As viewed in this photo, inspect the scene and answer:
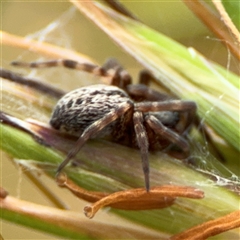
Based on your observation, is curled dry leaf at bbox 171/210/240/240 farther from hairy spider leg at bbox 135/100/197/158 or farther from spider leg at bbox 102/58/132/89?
spider leg at bbox 102/58/132/89

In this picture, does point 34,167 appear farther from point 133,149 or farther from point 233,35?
point 233,35

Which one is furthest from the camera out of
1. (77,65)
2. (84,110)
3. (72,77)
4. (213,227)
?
(72,77)

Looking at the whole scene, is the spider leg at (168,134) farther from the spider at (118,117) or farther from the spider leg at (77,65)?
the spider leg at (77,65)

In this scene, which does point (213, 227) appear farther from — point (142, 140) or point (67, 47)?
point (67, 47)

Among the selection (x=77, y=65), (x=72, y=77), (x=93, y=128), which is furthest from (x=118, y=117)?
(x=72, y=77)

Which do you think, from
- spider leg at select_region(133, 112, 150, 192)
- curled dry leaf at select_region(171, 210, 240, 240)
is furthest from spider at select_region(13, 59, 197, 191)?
curled dry leaf at select_region(171, 210, 240, 240)

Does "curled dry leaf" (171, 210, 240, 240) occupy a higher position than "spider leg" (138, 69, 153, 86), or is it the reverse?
"spider leg" (138, 69, 153, 86)

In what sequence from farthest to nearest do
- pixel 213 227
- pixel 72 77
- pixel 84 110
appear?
pixel 72 77 < pixel 84 110 < pixel 213 227
